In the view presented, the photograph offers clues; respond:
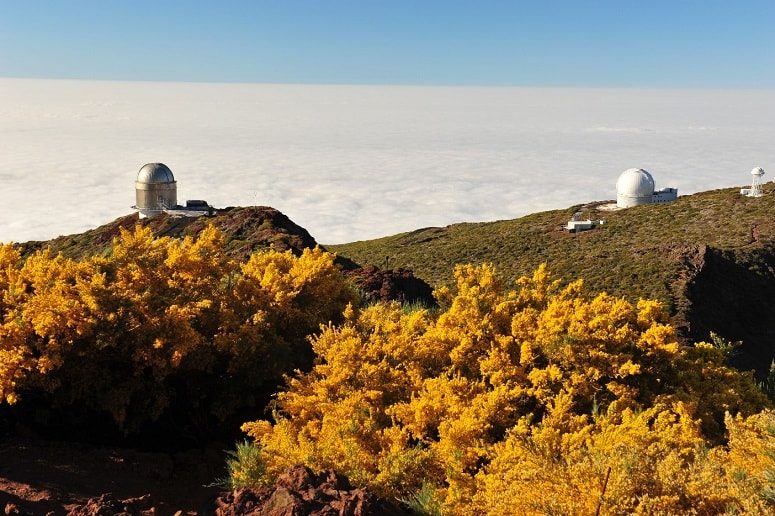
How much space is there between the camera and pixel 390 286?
1123 inches

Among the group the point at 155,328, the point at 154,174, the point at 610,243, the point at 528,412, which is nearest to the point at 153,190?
the point at 154,174

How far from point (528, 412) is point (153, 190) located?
159 ft

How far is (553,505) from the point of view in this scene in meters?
9.20

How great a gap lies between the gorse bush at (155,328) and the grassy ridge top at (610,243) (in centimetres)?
2493

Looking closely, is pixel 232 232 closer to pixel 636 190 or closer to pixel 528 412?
pixel 528 412

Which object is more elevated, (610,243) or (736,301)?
(610,243)

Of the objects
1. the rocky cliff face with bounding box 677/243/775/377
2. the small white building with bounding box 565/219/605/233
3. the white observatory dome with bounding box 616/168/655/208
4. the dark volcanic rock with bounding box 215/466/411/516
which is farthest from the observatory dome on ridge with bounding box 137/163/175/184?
the dark volcanic rock with bounding box 215/466/411/516

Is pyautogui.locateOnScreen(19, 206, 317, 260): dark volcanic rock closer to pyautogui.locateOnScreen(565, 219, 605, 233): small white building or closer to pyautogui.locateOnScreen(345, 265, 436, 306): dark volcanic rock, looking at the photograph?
pyautogui.locateOnScreen(345, 265, 436, 306): dark volcanic rock

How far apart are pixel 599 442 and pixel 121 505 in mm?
7812

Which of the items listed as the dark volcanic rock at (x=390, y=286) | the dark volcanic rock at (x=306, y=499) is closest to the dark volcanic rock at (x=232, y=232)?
the dark volcanic rock at (x=390, y=286)

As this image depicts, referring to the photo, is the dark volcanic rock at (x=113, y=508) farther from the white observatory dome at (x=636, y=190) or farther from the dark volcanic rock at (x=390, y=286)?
the white observatory dome at (x=636, y=190)

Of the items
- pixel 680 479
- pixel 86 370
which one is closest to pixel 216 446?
pixel 86 370

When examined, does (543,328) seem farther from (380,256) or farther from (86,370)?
(380,256)

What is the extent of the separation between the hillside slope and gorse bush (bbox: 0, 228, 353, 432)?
22.6 meters
